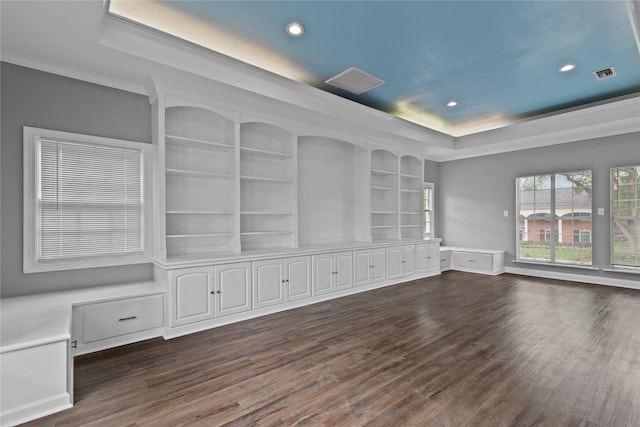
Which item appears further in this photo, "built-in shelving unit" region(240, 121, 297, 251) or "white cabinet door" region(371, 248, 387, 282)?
"white cabinet door" region(371, 248, 387, 282)

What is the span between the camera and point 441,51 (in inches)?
138

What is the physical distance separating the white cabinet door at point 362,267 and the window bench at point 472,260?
2.71 meters

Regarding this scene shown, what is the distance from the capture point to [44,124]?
3.13 m

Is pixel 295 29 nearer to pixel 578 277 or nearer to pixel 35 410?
pixel 35 410

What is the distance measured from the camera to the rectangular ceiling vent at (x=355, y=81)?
3.91m

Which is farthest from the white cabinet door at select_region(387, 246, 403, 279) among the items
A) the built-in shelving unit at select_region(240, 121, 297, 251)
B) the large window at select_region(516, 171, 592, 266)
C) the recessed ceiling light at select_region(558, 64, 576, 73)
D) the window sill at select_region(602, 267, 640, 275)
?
the window sill at select_region(602, 267, 640, 275)

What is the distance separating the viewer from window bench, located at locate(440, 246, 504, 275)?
6.79m

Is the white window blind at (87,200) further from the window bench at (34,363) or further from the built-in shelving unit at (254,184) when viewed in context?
the window bench at (34,363)

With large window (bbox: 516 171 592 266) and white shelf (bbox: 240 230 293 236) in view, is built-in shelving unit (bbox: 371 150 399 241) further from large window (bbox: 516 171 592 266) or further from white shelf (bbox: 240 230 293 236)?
large window (bbox: 516 171 592 266)

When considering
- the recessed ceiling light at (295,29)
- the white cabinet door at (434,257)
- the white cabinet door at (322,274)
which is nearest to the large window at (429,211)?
the white cabinet door at (434,257)

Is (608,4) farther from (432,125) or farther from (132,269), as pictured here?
(132,269)

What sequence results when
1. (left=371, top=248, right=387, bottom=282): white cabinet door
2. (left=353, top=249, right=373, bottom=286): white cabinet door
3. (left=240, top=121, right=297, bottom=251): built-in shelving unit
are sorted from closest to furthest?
(left=240, top=121, right=297, bottom=251): built-in shelving unit, (left=353, top=249, right=373, bottom=286): white cabinet door, (left=371, top=248, right=387, bottom=282): white cabinet door

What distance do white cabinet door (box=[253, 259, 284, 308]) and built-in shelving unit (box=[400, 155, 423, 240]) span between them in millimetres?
3685

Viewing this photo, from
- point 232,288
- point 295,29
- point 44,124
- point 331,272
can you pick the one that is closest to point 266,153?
point 295,29
